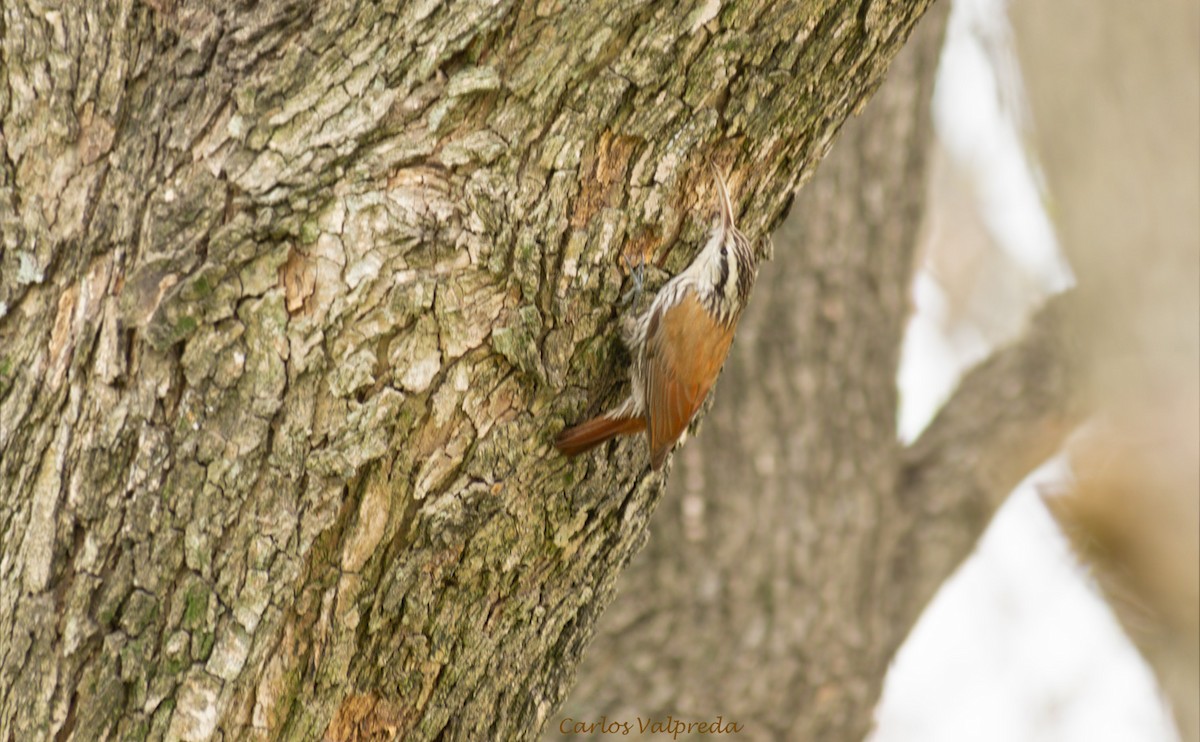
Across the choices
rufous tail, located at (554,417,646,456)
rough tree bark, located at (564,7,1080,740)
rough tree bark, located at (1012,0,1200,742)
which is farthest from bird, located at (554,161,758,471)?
rough tree bark, located at (1012,0,1200,742)

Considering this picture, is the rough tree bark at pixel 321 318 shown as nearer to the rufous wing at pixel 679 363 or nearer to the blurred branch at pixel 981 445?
the rufous wing at pixel 679 363

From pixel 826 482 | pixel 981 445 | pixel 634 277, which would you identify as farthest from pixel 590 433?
pixel 981 445

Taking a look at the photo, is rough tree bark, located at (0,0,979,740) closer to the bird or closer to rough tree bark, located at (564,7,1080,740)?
the bird

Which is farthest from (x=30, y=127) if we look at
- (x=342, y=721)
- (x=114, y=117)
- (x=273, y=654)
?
(x=342, y=721)

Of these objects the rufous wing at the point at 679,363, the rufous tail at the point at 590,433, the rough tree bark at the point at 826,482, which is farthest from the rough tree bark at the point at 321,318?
the rough tree bark at the point at 826,482

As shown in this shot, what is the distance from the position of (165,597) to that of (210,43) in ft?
3.55

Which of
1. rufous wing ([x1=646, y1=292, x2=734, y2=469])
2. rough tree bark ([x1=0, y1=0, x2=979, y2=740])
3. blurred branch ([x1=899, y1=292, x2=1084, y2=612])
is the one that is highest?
blurred branch ([x1=899, y1=292, x2=1084, y2=612])

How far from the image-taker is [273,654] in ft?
7.29

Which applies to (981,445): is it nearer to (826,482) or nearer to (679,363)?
(826,482)

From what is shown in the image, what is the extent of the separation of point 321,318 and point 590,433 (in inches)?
25.1

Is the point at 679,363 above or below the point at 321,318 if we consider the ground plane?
above

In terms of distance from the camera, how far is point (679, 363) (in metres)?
3.57

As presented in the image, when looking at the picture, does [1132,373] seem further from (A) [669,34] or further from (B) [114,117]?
(B) [114,117]

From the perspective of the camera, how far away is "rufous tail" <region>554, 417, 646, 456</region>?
2432mm
